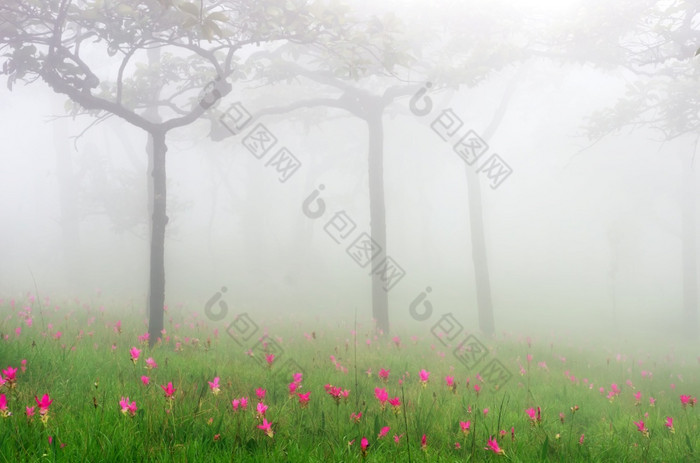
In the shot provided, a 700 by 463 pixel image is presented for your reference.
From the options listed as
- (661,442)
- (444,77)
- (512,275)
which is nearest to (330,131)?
(512,275)

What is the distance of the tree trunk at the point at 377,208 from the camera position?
11176 mm

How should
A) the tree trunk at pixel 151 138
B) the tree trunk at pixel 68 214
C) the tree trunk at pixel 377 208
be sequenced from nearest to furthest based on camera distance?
the tree trunk at pixel 151 138 < the tree trunk at pixel 377 208 < the tree trunk at pixel 68 214

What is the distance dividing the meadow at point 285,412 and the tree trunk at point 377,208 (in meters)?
3.69

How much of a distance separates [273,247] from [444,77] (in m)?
29.6

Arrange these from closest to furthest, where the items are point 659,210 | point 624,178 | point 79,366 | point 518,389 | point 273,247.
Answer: point 79,366
point 518,389
point 624,178
point 273,247
point 659,210

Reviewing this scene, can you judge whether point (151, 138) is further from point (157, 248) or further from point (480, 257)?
point (480, 257)

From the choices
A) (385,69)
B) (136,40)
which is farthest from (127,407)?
(385,69)

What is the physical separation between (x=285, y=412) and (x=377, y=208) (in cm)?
829

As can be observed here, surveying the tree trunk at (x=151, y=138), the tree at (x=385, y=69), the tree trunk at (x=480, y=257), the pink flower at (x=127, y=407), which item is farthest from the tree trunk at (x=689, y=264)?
the pink flower at (x=127, y=407)

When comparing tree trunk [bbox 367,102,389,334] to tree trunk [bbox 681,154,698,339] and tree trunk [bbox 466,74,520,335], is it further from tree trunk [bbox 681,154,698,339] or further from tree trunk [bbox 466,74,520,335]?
tree trunk [bbox 681,154,698,339]

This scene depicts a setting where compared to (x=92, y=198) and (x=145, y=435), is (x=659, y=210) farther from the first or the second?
(x=145, y=435)

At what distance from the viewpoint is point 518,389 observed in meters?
6.23

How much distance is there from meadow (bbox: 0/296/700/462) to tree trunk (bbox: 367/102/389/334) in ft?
12.1

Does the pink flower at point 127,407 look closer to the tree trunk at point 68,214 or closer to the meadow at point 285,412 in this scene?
the meadow at point 285,412
